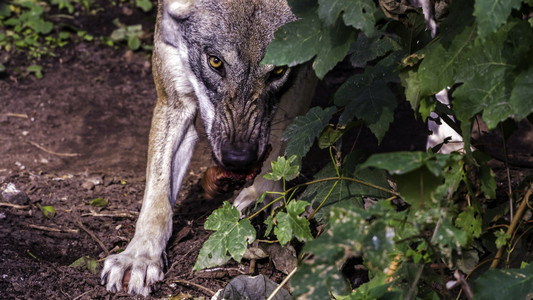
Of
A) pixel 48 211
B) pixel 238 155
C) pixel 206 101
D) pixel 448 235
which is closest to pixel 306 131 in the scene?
pixel 238 155

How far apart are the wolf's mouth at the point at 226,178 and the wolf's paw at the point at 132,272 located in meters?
0.60

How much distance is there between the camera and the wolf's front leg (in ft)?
10.9

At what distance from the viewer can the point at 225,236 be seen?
2.60m

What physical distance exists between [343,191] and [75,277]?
149 centimetres

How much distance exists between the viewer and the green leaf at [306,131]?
105 inches

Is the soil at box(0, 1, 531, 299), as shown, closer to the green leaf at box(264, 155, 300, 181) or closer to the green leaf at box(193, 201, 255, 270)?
the green leaf at box(193, 201, 255, 270)

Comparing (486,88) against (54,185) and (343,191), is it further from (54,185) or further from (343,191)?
(54,185)

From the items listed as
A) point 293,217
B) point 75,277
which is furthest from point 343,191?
point 75,277

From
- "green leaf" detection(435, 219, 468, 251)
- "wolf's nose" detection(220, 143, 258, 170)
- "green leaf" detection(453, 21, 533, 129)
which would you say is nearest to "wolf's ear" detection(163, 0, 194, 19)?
"wolf's nose" detection(220, 143, 258, 170)

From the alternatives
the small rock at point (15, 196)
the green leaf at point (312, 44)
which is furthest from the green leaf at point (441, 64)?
the small rock at point (15, 196)

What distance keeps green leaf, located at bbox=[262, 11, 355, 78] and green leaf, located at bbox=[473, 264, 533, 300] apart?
2.69 feet

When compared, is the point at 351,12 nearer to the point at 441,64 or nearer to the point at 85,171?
the point at 441,64

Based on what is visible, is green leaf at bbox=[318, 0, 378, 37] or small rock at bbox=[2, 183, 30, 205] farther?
small rock at bbox=[2, 183, 30, 205]

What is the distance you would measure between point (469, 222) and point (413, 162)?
656mm
